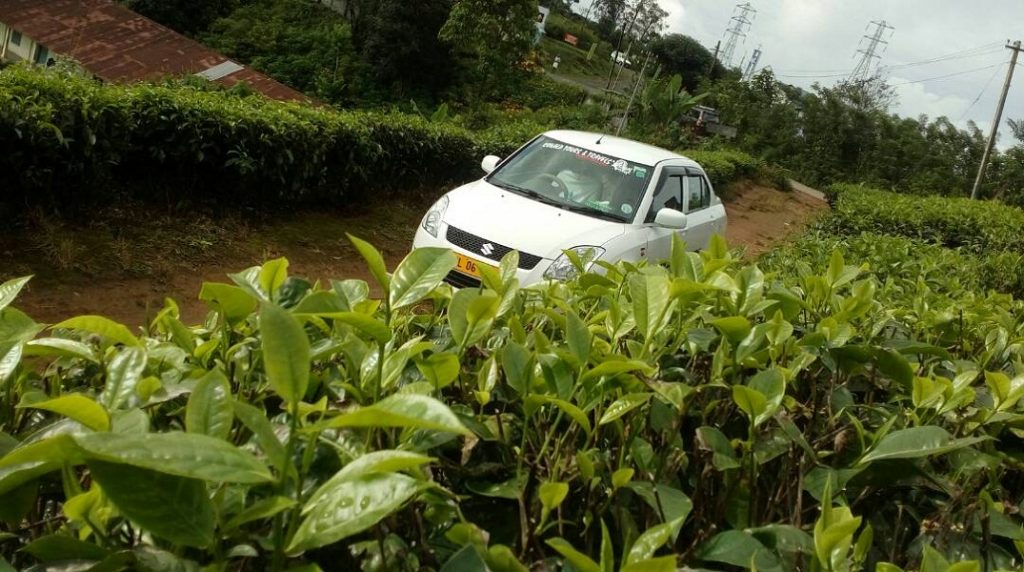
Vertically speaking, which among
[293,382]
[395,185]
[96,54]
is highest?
[293,382]

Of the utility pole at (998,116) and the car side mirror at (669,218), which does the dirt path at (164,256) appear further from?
the utility pole at (998,116)

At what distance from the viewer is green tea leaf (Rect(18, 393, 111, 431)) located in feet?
2.43

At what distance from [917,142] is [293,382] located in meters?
37.1

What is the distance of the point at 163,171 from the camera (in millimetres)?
7207

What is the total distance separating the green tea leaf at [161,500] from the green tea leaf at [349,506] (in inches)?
3.3

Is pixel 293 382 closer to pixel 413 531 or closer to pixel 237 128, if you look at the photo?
pixel 413 531

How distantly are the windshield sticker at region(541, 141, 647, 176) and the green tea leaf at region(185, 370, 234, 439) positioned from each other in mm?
6252

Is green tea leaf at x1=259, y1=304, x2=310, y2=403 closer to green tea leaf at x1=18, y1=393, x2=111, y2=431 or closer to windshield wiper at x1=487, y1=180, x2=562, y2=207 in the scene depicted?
green tea leaf at x1=18, y1=393, x2=111, y2=431

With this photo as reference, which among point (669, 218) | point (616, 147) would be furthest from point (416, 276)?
point (616, 147)

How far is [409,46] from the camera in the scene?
33.8m

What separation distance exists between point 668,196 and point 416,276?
6037mm

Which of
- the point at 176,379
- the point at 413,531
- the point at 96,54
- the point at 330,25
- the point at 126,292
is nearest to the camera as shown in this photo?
the point at 413,531

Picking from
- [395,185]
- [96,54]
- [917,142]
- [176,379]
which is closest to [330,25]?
[96,54]

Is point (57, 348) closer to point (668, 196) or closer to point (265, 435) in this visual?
point (265, 435)
